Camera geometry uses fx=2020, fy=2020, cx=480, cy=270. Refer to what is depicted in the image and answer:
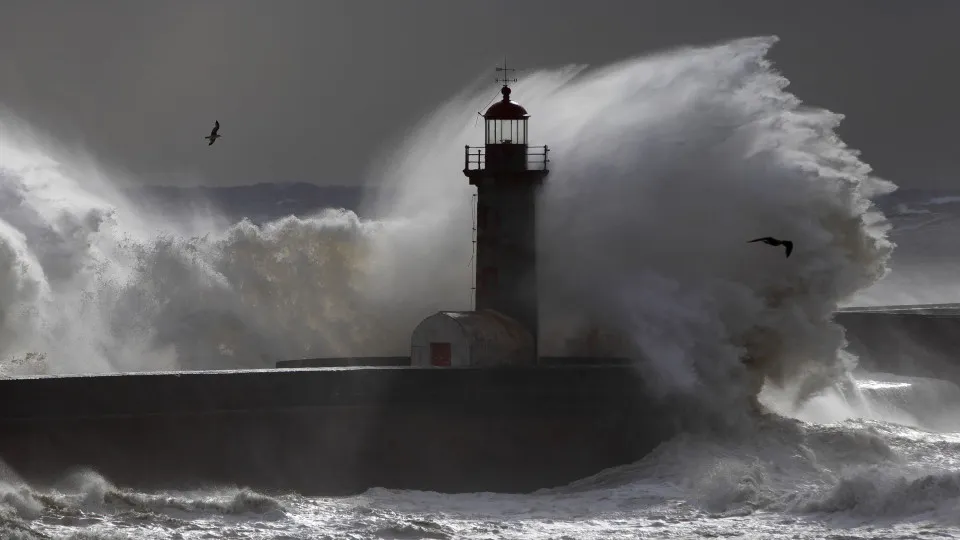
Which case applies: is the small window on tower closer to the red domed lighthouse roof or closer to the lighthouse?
the lighthouse

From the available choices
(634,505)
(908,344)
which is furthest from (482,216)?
(908,344)

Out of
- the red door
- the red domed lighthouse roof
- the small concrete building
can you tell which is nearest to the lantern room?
the red domed lighthouse roof

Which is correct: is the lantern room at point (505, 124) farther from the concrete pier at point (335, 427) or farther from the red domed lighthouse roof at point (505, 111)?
the concrete pier at point (335, 427)

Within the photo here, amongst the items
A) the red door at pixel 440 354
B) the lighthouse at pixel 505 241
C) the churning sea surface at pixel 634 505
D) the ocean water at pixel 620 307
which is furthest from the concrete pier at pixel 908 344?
the red door at pixel 440 354

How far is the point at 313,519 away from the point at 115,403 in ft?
7.72

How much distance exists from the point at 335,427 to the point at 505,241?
4.36 metres

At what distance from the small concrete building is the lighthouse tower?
32 centimetres

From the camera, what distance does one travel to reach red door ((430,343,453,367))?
81.4 feet

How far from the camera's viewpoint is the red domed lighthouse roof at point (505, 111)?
25.9m

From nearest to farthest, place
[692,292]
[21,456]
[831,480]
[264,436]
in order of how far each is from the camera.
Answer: [21,456] → [264,436] → [831,480] → [692,292]

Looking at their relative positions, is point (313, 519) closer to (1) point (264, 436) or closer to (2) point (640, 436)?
(1) point (264, 436)

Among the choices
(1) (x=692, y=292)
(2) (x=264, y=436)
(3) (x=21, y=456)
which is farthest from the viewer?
(1) (x=692, y=292)

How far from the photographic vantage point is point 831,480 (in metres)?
23.6

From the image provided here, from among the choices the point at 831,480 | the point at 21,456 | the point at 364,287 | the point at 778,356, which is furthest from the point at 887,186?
the point at 21,456
